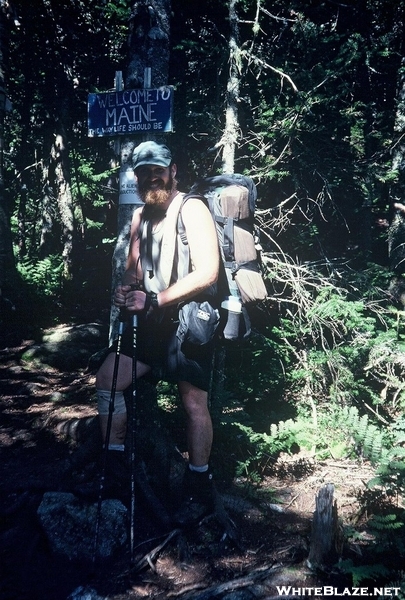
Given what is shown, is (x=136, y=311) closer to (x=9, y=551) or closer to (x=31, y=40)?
(x=9, y=551)

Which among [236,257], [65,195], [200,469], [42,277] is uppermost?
[65,195]

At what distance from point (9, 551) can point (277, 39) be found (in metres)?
8.12

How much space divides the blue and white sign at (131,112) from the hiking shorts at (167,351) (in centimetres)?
213

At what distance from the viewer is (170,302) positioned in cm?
333

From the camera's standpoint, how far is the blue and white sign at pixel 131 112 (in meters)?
4.38

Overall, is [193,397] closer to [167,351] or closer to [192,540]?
[167,351]

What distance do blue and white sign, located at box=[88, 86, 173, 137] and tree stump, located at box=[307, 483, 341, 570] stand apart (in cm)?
375

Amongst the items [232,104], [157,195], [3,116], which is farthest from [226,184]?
[3,116]

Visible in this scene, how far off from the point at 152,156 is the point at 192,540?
10.2ft

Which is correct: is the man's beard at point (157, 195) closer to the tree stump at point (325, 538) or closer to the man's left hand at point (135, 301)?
the man's left hand at point (135, 301)

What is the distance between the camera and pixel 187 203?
11.1ft

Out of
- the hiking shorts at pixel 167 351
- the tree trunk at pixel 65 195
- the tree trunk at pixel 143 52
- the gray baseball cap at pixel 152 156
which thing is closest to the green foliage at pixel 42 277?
the tree trunk at pixel 65 195

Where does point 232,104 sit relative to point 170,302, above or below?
above

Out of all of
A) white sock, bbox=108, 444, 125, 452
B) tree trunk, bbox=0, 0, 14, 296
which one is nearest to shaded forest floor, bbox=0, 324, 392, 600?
white sock, bbox=108, 444, 125, 452
